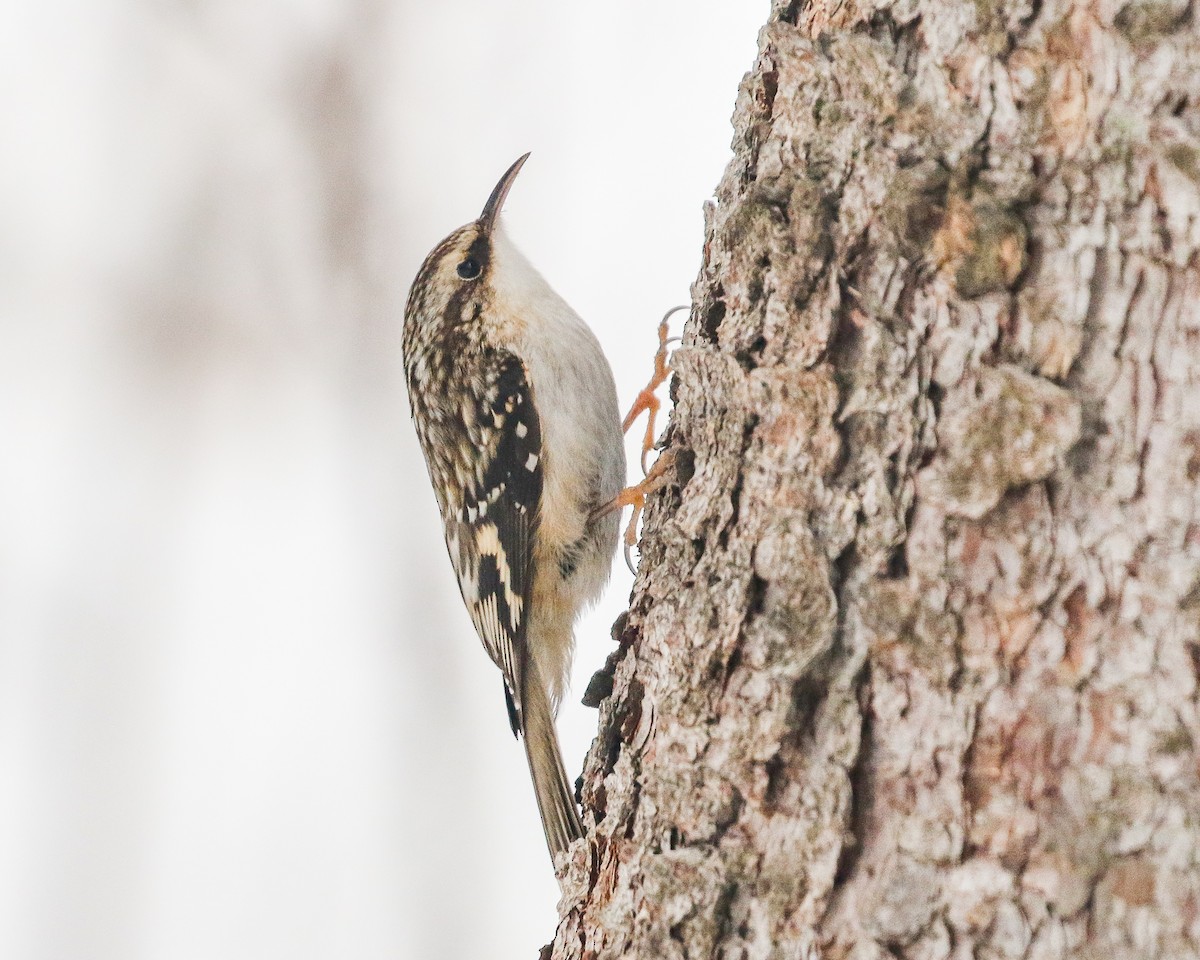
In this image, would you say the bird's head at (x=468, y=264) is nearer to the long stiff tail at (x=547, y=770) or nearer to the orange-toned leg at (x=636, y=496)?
the orange-toned leg at (x=636, y=496)

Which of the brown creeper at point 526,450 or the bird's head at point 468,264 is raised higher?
the bird's head at point 468,264

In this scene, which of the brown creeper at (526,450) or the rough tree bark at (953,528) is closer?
the rough tree bark at (953,528)

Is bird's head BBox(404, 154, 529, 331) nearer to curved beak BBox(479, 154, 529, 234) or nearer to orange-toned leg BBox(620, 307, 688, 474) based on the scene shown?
curved beak BBox(479, 154, 529, 234)

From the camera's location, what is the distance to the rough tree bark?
4.03 feet

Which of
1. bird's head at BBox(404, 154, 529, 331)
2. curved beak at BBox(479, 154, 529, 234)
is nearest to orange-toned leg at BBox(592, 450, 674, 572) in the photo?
bird's head at BBox(404, 154, 529, 331)

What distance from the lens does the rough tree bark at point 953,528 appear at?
4.03 ft

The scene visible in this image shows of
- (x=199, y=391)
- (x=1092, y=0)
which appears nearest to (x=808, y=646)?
(x=1092, y=0)

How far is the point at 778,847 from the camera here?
1.39 meters

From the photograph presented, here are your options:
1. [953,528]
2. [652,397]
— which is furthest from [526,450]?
[953,528]

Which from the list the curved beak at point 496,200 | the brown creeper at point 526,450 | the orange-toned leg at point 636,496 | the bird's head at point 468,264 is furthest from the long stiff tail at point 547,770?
the curved beak at point 496,200

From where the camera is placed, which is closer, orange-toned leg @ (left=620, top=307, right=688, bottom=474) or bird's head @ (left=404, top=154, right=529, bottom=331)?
orange-toned leg @ (left=620, top=307, right=688, bottom=474)

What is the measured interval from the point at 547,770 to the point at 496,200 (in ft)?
5.53

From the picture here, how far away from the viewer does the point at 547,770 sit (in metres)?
3.10

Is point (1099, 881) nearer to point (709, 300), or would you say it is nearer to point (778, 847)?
point (778, 847)
